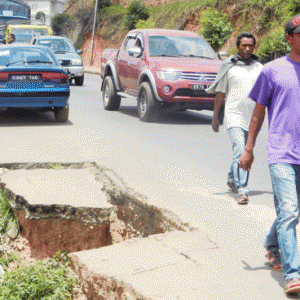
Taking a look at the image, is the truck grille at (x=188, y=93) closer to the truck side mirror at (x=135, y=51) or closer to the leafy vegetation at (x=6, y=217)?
the truck side mirror at (x=135, y=51)

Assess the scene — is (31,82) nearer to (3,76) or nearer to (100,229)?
(3,76)

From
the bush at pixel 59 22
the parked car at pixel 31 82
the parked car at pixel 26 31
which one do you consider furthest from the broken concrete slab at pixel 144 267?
the bush at pixel 59 22

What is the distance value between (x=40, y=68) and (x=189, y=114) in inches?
175

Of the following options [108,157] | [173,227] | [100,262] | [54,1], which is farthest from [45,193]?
[54,1]

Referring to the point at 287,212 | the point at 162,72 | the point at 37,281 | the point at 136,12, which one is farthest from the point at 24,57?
the point at 136,12

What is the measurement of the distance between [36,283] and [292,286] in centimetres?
200

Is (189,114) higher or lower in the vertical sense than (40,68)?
lower

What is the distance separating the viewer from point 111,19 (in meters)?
49.2

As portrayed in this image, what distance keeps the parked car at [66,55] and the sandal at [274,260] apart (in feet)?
61.9

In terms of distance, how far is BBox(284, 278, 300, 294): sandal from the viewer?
3621 mm

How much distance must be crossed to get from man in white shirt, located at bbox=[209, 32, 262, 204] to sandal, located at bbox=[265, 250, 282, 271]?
2229 millimetres

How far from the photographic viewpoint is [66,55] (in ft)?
77.2

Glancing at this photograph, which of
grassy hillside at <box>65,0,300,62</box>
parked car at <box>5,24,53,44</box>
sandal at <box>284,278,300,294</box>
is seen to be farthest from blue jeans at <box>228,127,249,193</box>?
parked car at <box>5,24,53,44</box>

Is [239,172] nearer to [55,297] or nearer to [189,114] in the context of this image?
[55,297]
